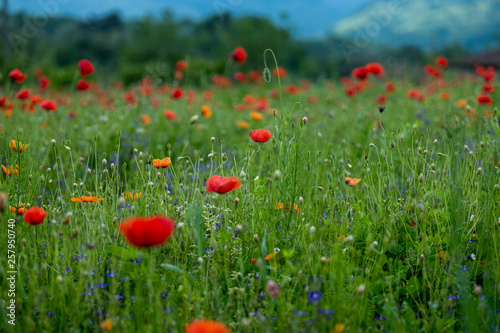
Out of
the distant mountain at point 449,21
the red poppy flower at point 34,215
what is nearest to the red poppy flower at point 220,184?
the red poppy flower at point 34,215

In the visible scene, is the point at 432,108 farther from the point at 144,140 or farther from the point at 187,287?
the point at 187,287

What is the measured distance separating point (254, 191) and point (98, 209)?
75 cm

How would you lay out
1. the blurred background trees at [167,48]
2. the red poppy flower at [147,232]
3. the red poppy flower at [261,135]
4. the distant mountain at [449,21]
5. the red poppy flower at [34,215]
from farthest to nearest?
the distant mountain at [449,21] < the blurred background trees at [167,48] < the red poppy flower at [261,135] < the red poppy flower at [34,215] < the red poppy flower at [147,232]

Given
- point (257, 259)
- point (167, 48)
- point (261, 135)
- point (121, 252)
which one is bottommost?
point (121, 252)

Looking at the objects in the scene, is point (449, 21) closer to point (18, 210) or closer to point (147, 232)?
point (18, 210)

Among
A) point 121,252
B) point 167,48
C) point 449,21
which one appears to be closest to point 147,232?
point 121,252

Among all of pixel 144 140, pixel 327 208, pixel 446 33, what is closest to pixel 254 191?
pixel 327 208

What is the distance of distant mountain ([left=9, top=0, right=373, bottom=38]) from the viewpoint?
425cm

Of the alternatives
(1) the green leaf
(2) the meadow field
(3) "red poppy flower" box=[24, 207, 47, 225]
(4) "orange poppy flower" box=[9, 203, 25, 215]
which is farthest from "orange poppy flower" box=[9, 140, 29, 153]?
(1) the green leaf

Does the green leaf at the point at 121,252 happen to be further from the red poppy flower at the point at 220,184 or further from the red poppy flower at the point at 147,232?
the red poppy flower at the point at 147,232

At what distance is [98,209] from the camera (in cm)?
200

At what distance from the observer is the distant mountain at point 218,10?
4247 millimetres

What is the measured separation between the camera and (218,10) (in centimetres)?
376

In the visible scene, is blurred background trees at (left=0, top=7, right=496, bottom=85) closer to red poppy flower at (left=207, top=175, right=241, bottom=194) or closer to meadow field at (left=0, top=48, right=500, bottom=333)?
meadow field at (left=0, top=48, right=500, bottom=333)
